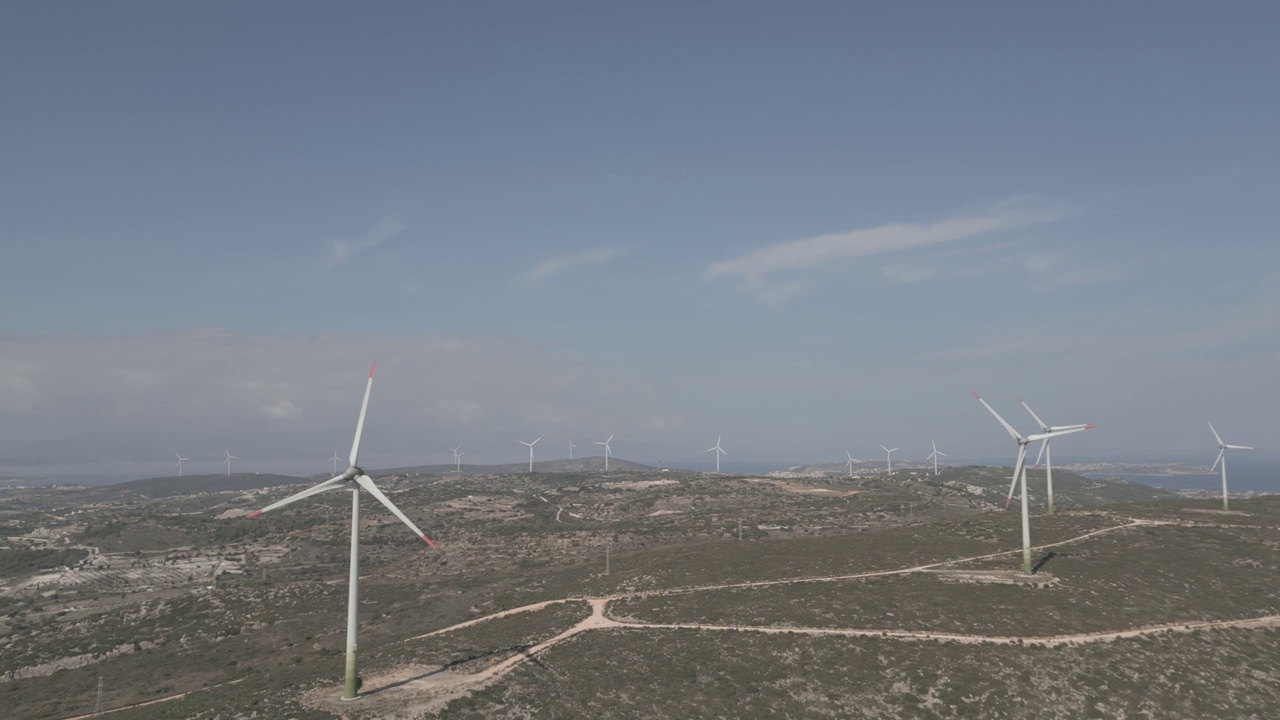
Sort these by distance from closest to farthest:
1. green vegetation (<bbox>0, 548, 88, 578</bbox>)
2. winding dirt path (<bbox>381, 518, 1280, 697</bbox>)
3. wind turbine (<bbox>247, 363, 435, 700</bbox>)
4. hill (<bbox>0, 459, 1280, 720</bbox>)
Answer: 1. wind turbine (<bbox>247, 363, 435, 700</bbox>)
2. hill (<bbox>0, 459, 1280, 720</bbox>)
3. winding dirt path (<bbox>381, 518, 1280, 697</bbox>)
4. green vegetation (<bbox>0, 548, 88, 578</bbox>)

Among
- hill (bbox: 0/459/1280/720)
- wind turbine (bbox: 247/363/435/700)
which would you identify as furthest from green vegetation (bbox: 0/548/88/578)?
wind turbine (bbox: 247/363/435/700)

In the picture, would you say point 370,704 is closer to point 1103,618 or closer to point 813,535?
point 1103,618

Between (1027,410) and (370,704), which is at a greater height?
(1027,410)

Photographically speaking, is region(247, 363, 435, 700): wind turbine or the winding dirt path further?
the winding dirt path

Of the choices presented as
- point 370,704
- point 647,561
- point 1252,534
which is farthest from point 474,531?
point 1252,534

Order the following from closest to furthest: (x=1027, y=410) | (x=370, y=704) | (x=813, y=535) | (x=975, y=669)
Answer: (x=370, y=704) < (x=975, y=669) < (x=1027, y=410) < (x=813, y=535)

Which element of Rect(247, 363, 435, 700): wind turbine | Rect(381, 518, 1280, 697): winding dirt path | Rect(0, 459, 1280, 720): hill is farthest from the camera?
Rect(381, 518, 1280, 697): winding dirt path

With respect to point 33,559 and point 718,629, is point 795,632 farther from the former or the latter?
point 33,559

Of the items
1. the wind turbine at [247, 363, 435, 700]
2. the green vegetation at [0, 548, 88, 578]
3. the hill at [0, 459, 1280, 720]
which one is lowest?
the green vegetation at [0, 548, 88, 578]

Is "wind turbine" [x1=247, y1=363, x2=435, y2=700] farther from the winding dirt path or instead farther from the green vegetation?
the green vegetation

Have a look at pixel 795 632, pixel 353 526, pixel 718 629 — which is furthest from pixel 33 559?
pixel 795 632

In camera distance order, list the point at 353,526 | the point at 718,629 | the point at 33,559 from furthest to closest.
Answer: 1. the point at 33,559
2. the point at 718,629
3. the point at 353,526
